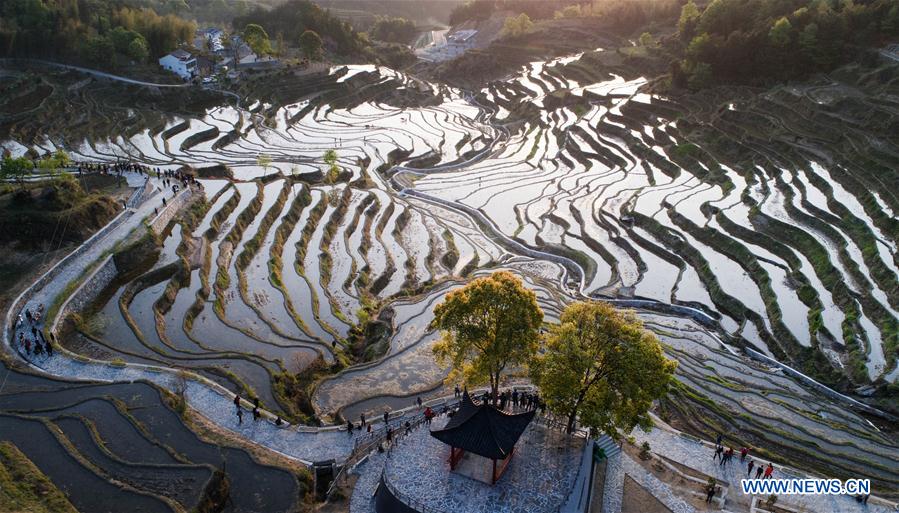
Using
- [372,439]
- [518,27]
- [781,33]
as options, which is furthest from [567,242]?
[518,27]

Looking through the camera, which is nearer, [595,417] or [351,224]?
[595,417]

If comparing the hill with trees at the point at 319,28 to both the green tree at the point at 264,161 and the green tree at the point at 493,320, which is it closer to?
the green tree at the point at 264,161

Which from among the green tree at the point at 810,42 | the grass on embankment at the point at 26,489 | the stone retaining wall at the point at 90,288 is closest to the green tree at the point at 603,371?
the grass on embankment at the point at 26,489

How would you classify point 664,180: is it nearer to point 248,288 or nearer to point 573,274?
point 573,274

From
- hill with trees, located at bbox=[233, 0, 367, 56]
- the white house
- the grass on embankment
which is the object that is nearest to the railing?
the grass on embankment

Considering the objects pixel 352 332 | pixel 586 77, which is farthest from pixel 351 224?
pixel 586 77
